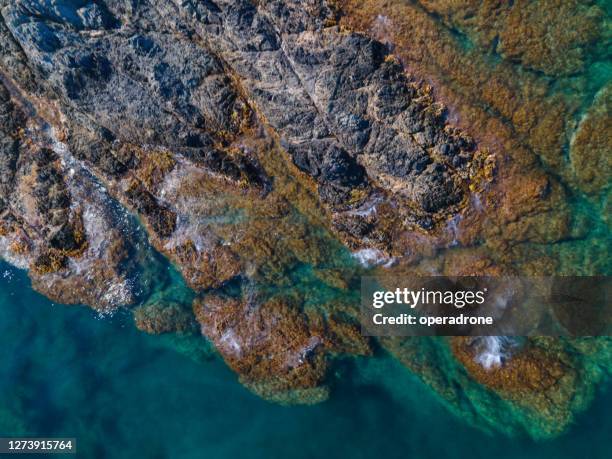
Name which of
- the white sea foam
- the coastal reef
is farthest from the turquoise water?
the white sea foam

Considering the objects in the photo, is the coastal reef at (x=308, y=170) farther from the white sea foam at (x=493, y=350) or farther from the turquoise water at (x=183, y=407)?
the turquoise water at (x=183, y=407)

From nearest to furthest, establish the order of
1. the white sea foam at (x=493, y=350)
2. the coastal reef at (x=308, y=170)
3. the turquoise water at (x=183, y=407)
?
the coastal reef at (x=308, y=170) → the turquoise water at (x=183, y=407) → the white sea foam at (x=493, y=350)

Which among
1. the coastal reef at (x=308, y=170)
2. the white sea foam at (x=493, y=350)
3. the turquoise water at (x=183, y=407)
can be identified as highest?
the coastal reef at (x=308, y=170)

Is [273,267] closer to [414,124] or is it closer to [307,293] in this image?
[307,293]

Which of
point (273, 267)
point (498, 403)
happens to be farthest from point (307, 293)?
point (498, 403)

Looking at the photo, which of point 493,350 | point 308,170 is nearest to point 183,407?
point 308,170

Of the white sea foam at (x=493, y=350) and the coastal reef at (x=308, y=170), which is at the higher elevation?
the coastal reef at (x=308, y=170)

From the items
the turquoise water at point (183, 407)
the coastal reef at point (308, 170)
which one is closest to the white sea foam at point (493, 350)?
the coastal reef at point (308, 170)
